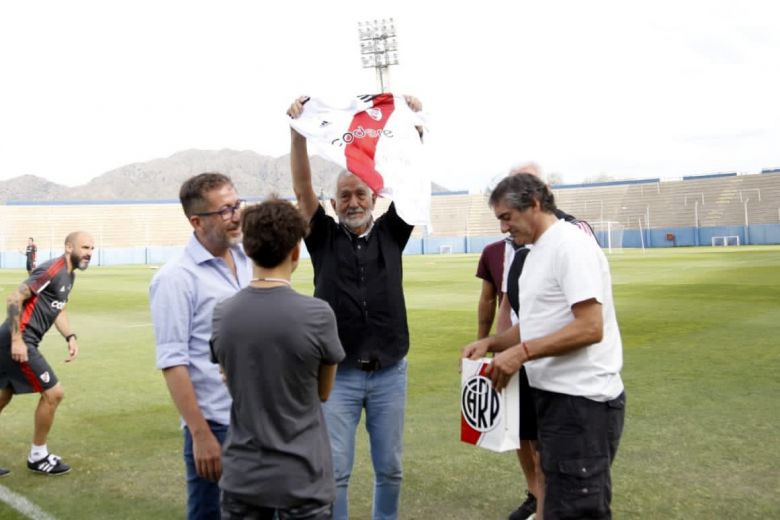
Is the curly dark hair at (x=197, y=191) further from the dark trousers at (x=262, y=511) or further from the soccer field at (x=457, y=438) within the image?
the soccer field at (x=457, y=438)

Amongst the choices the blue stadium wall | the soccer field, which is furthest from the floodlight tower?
the soccer field

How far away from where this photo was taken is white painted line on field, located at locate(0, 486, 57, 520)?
5.12 metres

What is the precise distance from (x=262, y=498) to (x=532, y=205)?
1697 mm

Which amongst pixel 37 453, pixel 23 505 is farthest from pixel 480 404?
pixel 37 453

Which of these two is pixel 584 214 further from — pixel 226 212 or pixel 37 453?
pixel 226 212

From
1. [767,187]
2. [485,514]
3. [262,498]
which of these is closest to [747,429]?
[485,514]

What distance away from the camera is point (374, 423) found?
421 cm

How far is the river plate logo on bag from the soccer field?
5.09 ft

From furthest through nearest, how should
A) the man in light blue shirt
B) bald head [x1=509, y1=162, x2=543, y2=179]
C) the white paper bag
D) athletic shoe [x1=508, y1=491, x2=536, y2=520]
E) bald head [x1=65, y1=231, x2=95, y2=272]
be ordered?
1. bald head [x1=65, y1=231, x2=95, y2=272]
2. athletic shoe [x1=508, y1=491, x2=536, y2=520]
3. bald head [x1=509, y1=162, x2=543, y2=179]
4. the white paper bag
5. the man in light blue shirt

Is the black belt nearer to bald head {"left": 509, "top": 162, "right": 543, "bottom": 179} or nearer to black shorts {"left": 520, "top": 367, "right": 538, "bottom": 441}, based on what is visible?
black shorts {"left": 520, "top": 367, "right": 538, "bottom": 441}

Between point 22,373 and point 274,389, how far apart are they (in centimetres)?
463

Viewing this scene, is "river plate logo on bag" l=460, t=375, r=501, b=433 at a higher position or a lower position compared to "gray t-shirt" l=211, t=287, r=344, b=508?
lower

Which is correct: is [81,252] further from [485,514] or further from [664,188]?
[664,188]

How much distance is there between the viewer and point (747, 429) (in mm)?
6848
